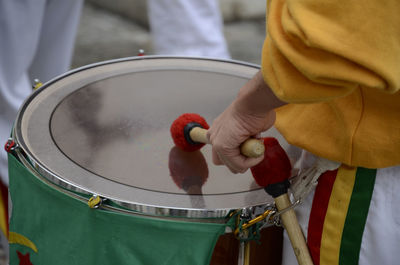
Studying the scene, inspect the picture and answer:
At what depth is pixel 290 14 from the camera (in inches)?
24.6

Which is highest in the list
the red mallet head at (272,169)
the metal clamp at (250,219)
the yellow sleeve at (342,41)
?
the yellow sleeve at (342,41)

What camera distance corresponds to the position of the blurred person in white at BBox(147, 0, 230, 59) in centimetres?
229

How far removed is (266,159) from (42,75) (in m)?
1.54

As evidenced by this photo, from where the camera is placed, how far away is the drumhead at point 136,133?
0.92 meters

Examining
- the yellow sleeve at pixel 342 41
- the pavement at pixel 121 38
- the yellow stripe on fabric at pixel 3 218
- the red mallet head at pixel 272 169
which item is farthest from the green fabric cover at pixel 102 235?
the pavement at pixel 121 38

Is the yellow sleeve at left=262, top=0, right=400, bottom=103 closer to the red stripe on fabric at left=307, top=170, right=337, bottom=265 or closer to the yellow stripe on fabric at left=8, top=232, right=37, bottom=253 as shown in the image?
the red stripe on fabric at left=307, top=170, right=337, bottom=265

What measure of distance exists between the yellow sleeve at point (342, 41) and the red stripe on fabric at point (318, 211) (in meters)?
0.21

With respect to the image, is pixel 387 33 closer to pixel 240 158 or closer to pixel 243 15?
pixel 240 158

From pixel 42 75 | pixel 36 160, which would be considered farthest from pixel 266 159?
pixel 42 75

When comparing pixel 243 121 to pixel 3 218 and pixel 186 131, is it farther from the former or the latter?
pixel 3 218

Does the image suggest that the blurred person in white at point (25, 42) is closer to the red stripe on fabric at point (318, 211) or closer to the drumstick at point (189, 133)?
the drumstick at point (189, 133)

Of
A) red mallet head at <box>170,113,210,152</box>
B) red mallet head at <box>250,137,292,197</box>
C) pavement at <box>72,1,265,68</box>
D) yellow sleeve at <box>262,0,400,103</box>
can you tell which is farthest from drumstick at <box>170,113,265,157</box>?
pavement at <box>72,1,265,68</box>

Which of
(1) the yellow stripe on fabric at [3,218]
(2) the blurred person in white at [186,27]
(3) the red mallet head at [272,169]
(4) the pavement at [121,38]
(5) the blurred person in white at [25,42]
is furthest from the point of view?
(4) the pavement at [121,38]

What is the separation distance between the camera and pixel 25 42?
75.0 inches
